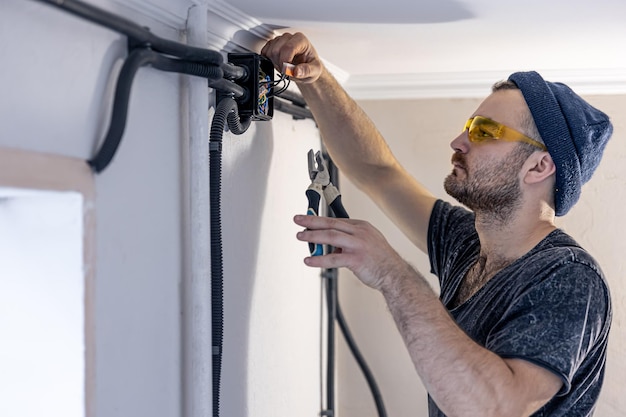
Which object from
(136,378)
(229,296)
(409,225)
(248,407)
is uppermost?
(409,225)

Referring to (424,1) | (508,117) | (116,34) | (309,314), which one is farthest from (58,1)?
(309,314)

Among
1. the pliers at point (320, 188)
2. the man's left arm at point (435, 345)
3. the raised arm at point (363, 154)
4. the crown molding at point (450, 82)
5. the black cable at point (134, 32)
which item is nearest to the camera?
the black cable at point (134, 32)

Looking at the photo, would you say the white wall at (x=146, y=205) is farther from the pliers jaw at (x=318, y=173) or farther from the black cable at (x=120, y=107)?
the pliers jaw at (x=318, y=173)

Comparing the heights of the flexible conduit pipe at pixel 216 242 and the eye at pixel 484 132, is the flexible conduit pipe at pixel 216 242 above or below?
below

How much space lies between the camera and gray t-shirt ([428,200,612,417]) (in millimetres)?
1405

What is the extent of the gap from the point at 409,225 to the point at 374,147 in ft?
0.81

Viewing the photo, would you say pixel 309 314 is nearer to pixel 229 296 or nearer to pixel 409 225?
pixel 409 225

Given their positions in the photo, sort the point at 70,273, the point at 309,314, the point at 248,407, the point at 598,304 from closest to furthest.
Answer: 1. the point at 70,273
2. the point at 598,304
3. the point at 248,407
4. the point at 309,314

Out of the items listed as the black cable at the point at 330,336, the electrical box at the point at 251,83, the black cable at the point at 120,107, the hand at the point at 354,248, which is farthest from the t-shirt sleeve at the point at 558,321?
the black cable at the point at 330,336

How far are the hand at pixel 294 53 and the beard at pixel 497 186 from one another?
17.7 inches

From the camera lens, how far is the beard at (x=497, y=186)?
1.72 meters

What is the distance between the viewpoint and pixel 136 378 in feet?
4.00

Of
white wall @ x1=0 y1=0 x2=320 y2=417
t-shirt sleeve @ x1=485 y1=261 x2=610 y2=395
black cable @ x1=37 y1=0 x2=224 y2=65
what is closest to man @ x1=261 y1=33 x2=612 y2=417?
t-shirt sleeve @ x1=485 y1=261 x2=610 y2=395

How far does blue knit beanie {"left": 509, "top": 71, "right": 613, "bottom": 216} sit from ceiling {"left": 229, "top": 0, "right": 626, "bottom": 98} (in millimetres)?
166
